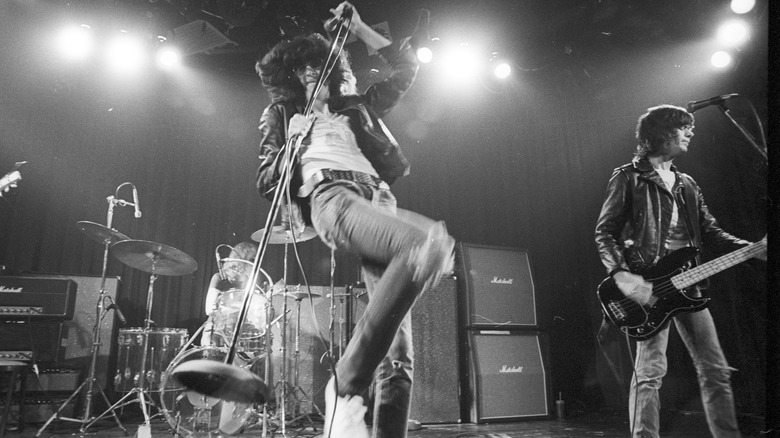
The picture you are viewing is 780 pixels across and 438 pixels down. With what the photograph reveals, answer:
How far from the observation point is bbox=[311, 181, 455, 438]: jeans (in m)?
1.31

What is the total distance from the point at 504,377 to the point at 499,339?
337 mm

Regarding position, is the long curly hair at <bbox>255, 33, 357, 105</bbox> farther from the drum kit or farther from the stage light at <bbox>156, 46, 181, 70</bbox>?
the stage light at <bbox>156, 46, 181, 70</bbox>

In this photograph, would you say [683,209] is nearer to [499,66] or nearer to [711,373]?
[711,373]

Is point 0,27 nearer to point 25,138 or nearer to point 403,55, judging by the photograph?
point 25,138

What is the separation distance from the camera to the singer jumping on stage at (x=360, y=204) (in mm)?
1343

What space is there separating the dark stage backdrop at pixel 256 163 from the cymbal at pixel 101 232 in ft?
4.55

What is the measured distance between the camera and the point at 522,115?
20.4 feet

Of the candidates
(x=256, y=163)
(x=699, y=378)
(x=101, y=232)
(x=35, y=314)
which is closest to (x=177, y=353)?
(x=101, y=232)

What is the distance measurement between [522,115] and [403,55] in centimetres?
434

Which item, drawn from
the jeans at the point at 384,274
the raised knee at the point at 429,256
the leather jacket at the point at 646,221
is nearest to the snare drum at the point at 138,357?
the jeans at the point at 384,274

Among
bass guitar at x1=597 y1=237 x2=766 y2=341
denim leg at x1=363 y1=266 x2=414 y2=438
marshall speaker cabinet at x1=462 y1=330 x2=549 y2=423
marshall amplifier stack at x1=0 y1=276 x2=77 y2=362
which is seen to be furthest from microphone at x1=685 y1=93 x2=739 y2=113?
marshall amplifier stack at x1=0 y1=276 x2=77 y2=362

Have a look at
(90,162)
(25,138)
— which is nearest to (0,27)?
(25,138)

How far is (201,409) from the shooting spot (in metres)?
4.18

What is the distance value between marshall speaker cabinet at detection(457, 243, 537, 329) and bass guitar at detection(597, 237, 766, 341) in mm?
1998
